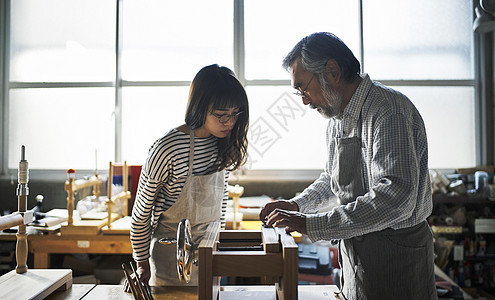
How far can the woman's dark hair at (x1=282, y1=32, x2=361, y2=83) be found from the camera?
141 cm

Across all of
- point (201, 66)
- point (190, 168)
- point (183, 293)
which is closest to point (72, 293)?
point (183, 293)

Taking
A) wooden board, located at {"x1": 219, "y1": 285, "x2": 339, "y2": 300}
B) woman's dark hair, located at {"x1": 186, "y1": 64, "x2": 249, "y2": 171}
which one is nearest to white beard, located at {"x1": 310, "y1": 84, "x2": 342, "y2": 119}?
woman's dark hair, located at {"x1": 186, "y1": 64, "x2": 249, "y2": 171}

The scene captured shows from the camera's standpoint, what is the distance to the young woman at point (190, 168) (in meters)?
1.54

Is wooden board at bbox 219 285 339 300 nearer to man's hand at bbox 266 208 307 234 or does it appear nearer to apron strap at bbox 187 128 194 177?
man's hand at bbox 266 208 307 234

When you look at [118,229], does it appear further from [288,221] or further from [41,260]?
[288,221]

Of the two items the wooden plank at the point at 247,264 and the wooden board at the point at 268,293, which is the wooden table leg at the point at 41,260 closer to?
the wooden board at the point at 268,293

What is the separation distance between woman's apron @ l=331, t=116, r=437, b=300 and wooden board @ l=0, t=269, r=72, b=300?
930 mm

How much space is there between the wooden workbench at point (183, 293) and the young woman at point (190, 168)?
162 millimetres

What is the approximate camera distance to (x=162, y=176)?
5.07 ft

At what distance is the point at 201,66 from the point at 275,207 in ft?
7.83

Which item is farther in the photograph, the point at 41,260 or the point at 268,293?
the point at 41,260

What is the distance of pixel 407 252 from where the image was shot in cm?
132

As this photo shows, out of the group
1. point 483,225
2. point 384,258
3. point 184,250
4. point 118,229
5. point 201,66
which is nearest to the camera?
point 184,250

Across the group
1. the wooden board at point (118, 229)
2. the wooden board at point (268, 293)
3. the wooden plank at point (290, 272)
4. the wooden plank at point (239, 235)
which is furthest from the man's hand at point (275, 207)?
the wooden board at point (118, 229)
